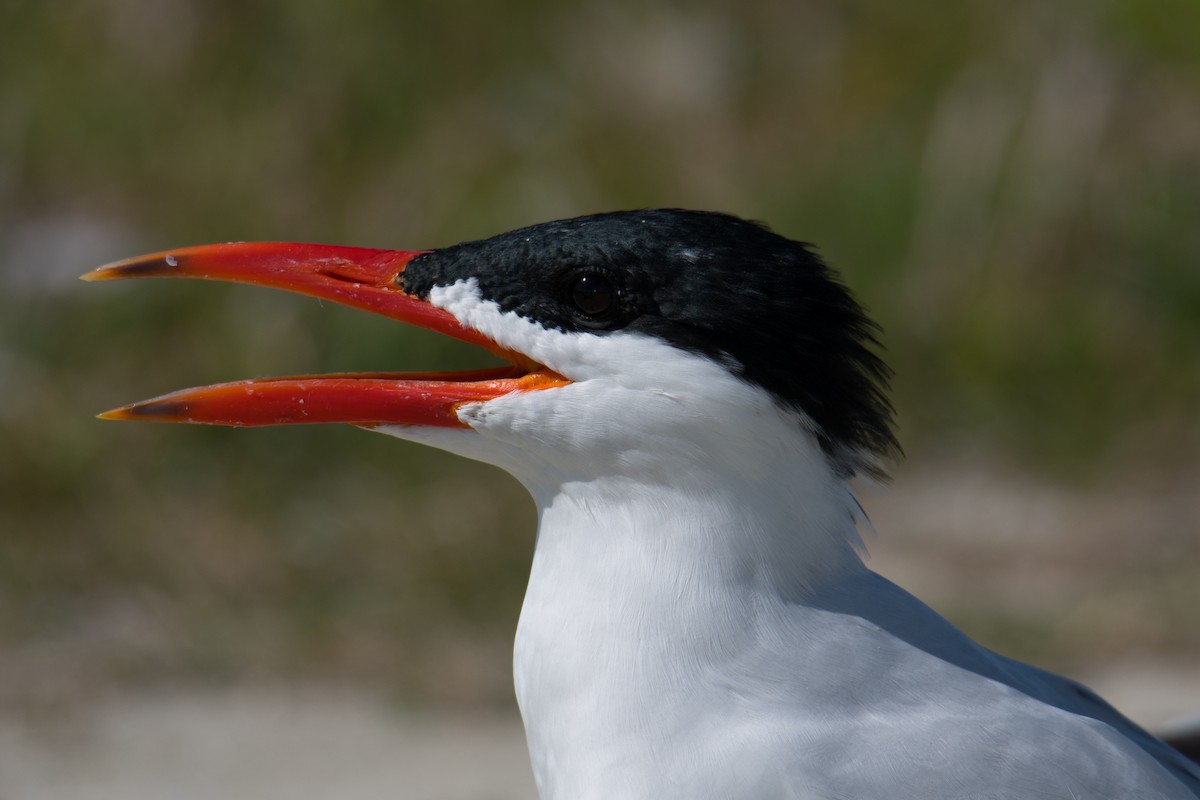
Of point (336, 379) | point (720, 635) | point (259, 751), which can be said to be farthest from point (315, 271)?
point (259, 751)

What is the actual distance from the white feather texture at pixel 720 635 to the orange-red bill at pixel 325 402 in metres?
0.06

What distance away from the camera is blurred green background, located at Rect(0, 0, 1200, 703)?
16.4ft

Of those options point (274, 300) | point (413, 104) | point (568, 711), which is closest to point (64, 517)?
point (274, 300)

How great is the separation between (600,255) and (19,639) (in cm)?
343

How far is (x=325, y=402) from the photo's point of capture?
2.32 metres

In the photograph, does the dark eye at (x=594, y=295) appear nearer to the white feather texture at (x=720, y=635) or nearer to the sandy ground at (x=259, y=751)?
the white feather texture at (x=720, y=635)

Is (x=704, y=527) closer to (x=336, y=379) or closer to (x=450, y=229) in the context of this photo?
(x=336, y=379)

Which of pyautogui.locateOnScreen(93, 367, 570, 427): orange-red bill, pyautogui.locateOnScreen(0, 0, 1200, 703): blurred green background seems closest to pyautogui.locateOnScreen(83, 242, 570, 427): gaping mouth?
pyautogui.locateOnScreen(93, 367, 570, 427): orange-red bill

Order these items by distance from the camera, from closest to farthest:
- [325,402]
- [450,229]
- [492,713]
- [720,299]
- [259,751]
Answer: [720,299], [325,402], [259,751], [492,713], [450,229]

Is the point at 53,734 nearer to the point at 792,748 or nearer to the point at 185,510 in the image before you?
the point at 185,510

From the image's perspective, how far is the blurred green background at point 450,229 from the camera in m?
5.01

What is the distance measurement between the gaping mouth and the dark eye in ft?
0.44

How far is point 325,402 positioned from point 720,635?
28.8 inches

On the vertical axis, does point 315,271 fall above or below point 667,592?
above
